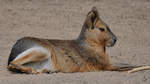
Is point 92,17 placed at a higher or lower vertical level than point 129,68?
higher

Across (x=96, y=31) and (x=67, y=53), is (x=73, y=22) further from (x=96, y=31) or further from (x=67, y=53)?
(x=67, y=53)

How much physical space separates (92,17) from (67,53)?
2.80 feet

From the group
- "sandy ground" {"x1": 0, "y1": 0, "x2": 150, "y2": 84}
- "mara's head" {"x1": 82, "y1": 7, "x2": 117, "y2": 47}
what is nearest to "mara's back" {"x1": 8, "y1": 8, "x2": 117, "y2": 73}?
"mara's head" {"x1": 82, "y1": 7, "x2": 117, "y2": 47}

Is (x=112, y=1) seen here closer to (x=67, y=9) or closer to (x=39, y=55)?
(x=67, y=9)

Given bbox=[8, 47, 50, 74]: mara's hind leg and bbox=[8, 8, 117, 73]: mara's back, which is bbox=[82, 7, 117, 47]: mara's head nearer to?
bbox=[8, 8, 117, 73]: mara's back

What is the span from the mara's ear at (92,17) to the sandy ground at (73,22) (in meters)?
1.77

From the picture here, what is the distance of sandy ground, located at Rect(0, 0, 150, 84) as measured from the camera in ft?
37.0

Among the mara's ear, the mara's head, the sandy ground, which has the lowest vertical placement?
the sandy ground

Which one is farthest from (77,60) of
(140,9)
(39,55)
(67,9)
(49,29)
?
(140,9)

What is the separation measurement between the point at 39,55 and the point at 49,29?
6.24 m

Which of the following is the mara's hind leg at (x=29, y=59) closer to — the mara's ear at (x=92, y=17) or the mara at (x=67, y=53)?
the mara at (x=67, y=53)

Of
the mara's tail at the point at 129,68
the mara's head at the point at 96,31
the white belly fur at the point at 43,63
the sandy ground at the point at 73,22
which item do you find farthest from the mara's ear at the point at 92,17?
the sandy ground at the point at 73,22

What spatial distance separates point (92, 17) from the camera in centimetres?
820

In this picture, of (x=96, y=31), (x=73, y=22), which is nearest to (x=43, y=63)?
(x=96, y=31)
